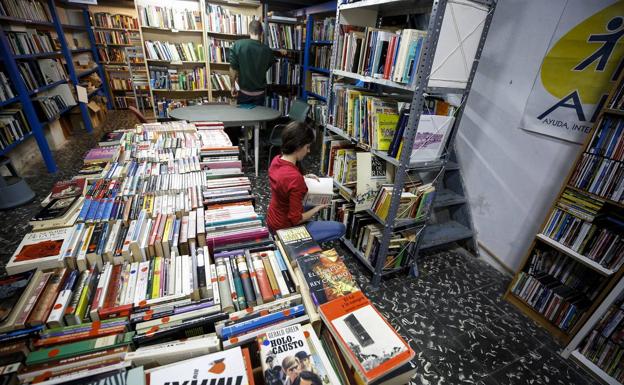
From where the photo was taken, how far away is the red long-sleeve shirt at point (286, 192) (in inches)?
65.3

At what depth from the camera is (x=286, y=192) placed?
1.68m

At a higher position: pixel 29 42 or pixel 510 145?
pixel 29 42

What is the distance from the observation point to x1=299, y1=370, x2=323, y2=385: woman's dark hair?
745 mm

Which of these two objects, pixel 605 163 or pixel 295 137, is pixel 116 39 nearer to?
pixel 295 137

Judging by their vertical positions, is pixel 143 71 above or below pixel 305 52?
below

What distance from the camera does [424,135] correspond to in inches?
70.7

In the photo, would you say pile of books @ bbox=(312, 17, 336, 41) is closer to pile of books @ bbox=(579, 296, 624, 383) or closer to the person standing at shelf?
the person standing at shelf

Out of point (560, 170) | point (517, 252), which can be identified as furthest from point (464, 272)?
point (560, 170)

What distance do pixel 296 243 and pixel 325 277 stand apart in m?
0.25

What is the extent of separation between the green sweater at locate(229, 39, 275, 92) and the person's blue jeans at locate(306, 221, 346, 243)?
9.73 feet

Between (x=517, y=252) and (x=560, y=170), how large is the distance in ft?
2.54

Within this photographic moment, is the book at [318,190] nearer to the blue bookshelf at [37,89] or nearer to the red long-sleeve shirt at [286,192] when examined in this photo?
the red long-sleeve shirt at [286,192]

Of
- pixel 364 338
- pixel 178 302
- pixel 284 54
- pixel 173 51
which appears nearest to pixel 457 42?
pixel 364 338

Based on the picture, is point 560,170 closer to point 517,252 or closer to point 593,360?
point 517,252
